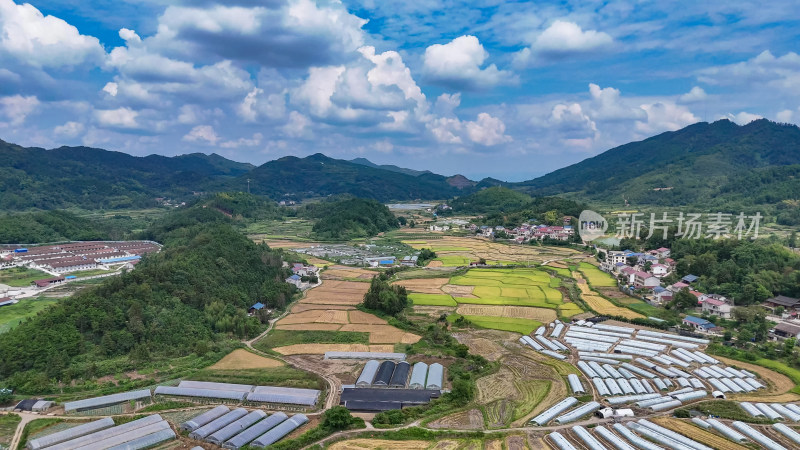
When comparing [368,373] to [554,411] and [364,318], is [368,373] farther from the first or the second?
[364,318]

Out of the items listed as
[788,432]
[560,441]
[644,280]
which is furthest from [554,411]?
[644,280]

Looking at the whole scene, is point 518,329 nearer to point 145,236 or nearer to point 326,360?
point 326,360

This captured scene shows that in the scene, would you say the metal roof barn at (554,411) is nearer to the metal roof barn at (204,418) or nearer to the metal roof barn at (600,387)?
the metal roof barn at (600,387)

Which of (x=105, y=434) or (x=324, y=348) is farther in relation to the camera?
(x=324, y=348)

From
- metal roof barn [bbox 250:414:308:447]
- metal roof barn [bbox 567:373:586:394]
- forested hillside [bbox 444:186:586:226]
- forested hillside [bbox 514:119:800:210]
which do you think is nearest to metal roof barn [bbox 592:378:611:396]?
metal roof barn [bbox 567:373:586:394]

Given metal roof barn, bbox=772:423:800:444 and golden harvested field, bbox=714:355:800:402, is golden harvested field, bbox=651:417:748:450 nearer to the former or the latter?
metal roof barn, bbox=772:423:800:444

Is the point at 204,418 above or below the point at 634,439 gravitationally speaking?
below
